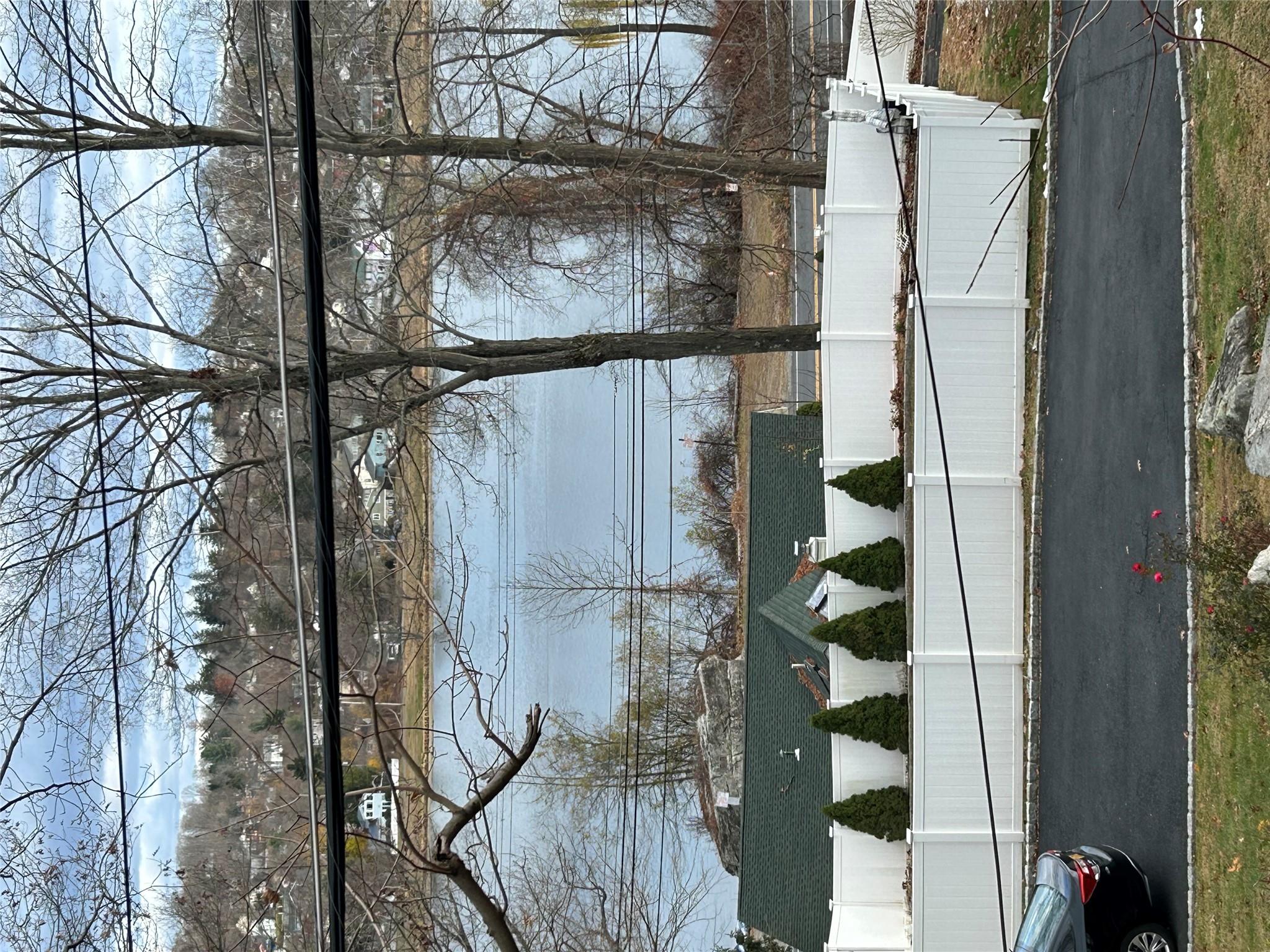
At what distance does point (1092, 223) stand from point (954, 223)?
1.55 meters

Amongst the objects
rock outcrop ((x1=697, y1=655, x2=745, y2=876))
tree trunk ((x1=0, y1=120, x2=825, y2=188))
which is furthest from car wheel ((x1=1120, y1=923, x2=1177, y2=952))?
tree trunk ((x1=0, y1=120, x2=825, y2=188))

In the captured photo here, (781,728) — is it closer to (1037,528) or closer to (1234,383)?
(1037,528)

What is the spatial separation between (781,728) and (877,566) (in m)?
4.03

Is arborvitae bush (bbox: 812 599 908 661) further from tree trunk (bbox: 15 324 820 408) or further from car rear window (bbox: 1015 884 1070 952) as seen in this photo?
tree trunk (bbox: 15 324 820 408)

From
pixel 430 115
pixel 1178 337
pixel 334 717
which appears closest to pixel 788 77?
pixel 430 115

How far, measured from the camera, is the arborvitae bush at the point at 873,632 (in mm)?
13164

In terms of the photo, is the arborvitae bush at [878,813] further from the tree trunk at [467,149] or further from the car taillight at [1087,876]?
the tree trunk at [467,149]

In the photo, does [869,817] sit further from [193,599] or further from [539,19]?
[539,19]

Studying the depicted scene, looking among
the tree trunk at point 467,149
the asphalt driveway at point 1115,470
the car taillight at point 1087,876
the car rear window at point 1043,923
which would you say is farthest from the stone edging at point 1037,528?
the tree trunk at point 467,149

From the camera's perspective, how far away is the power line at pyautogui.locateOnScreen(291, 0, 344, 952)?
5.61 m

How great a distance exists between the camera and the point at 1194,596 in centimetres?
888

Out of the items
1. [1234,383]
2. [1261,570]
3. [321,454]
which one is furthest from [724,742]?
[321,454]

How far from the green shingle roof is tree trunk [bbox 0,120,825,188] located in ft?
13.5

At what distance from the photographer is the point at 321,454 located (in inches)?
225
